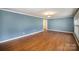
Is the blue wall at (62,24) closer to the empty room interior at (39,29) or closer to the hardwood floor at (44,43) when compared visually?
the empty room interior at (39,29)

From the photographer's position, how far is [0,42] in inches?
74.7

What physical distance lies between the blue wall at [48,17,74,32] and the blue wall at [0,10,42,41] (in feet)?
0.79

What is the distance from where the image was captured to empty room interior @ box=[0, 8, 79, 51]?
1923 millimetres

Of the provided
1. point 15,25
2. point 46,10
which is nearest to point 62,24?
point 46,10

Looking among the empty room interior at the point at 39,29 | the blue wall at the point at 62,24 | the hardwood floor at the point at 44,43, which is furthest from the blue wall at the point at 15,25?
the blue wall at the point at 62,24

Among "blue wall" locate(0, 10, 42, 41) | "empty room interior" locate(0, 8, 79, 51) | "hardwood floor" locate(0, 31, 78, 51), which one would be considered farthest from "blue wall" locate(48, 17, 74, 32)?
"blue wall" locate(0, 10, 42, 41)

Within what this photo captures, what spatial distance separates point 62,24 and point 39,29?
1.53 feet

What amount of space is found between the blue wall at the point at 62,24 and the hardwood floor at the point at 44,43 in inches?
3.9

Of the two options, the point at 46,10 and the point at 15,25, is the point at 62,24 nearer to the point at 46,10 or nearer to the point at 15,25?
the point at 46,10

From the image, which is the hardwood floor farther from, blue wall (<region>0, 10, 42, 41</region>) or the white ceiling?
the white ceiling

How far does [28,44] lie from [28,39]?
0.33 feet

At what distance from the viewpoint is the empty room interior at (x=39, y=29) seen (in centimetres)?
192
